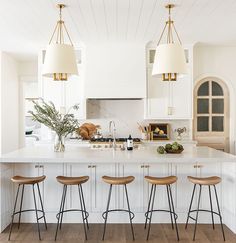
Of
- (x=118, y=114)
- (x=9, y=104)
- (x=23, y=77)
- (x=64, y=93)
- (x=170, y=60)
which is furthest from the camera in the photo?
(x=23, y=77)

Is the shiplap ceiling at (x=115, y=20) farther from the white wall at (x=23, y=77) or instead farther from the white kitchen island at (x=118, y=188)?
the white kitchen island at (x=118, y=188)

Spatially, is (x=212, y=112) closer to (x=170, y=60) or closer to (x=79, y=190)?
(x=170, y=60)

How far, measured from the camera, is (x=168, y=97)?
5.89 metres

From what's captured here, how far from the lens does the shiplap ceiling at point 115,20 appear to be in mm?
3846

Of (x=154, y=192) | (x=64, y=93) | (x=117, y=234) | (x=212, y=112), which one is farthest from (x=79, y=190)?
(x=212, y=112)

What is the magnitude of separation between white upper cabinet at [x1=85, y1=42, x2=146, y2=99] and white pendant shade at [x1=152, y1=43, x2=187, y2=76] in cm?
234

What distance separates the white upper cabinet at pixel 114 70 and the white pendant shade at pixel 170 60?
2337 mm

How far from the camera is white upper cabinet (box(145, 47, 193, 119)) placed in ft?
19.3

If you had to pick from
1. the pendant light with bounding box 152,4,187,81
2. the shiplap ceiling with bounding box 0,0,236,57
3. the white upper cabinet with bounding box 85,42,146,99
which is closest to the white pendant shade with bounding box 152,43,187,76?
the pendant light with bounding box 152,4,187,81

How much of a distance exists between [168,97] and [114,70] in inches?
45.4

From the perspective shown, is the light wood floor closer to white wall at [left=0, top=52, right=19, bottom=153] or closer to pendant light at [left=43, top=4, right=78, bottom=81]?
pendant light at [left=43, top=4, right=78, bottom=81]

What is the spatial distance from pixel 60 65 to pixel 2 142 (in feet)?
11.8

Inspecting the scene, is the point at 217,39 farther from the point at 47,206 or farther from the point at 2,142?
the point at 2,142

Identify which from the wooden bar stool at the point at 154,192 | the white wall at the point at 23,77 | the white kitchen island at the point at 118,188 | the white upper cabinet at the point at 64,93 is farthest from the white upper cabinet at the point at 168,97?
the white wall at the point at 23,77
